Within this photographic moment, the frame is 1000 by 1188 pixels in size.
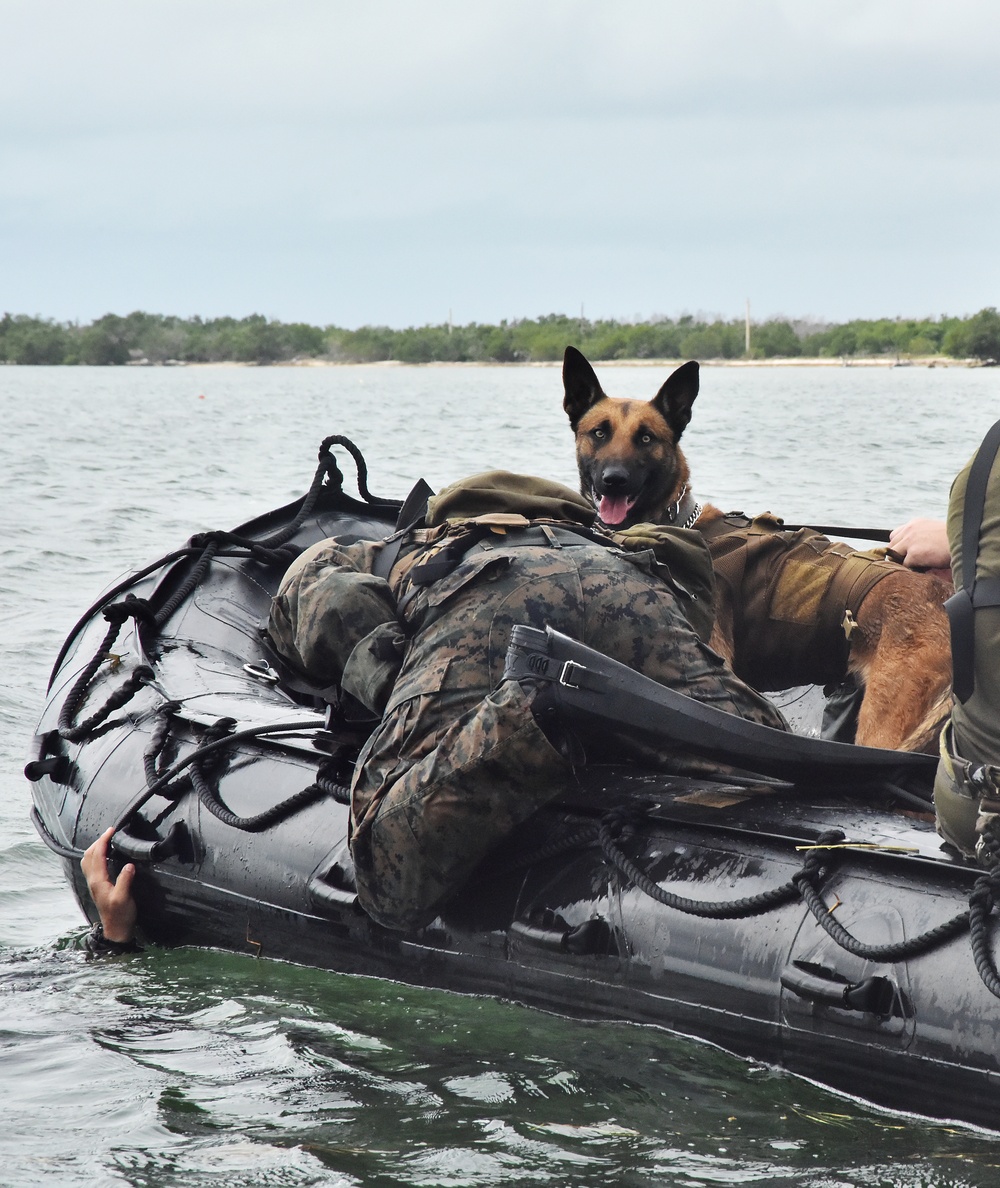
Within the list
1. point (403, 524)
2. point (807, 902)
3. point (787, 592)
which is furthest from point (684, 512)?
point (807, 902)

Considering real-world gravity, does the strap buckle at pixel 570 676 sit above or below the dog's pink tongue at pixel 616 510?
below

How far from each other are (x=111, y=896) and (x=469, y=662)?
1675 millimetres

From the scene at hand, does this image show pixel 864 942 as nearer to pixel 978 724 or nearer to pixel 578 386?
pixel 978 724

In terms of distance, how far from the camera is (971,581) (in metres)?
2.97

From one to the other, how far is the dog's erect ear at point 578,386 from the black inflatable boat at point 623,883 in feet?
6.16

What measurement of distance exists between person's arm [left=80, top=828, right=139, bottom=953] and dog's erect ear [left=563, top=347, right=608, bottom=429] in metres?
2.65

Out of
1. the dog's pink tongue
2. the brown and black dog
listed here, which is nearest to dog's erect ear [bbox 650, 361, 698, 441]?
the brown and black dog

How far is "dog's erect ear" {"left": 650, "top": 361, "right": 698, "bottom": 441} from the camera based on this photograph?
5875 mm

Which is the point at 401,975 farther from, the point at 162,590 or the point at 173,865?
the point at 162,590

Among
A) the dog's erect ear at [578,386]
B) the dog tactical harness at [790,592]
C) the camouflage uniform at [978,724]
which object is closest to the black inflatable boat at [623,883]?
the camouflage uniform at [978,724]

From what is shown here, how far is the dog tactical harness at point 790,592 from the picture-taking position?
4996 millimetres

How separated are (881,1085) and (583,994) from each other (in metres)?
0.79

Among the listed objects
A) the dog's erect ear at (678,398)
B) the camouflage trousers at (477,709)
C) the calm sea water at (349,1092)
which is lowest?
the calm sea water at (349,1092)

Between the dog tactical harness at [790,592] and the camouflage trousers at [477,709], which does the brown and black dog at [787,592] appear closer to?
the dog tactical harness at [790,592]
